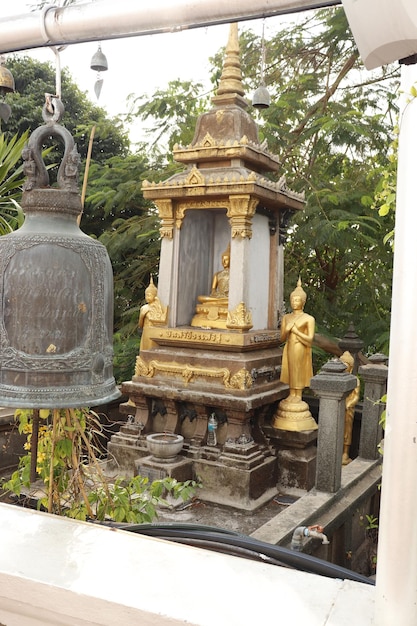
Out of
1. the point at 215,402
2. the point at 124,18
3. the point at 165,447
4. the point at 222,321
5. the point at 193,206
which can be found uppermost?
the point at 193,206

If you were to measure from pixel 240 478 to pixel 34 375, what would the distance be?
4.70 m

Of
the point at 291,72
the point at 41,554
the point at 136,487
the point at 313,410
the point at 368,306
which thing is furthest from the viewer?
the point at 291,72

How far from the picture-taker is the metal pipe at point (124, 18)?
63.9 inches

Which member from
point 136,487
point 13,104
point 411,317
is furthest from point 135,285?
point 411,317

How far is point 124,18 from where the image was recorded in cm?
170

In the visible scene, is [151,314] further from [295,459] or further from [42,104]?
[42,104]

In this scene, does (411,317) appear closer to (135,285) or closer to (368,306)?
(368,306)

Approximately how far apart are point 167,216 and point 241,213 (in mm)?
1128

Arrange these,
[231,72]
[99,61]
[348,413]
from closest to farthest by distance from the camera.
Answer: [99,61]
[348,413]
[231,72]

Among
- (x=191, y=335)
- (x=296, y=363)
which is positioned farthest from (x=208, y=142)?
(x=296, y=363)

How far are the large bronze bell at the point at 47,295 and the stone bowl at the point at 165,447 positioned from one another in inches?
180

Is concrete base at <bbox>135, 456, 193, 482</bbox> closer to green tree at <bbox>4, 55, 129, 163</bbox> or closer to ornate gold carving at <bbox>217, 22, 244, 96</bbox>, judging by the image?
ornate gold carving at <bbox>217, 22, 244, 96</bbox>

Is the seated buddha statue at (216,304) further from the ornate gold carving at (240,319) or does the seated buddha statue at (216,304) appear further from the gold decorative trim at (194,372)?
the gold decorative trim at (194,372)

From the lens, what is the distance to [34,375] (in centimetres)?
173
